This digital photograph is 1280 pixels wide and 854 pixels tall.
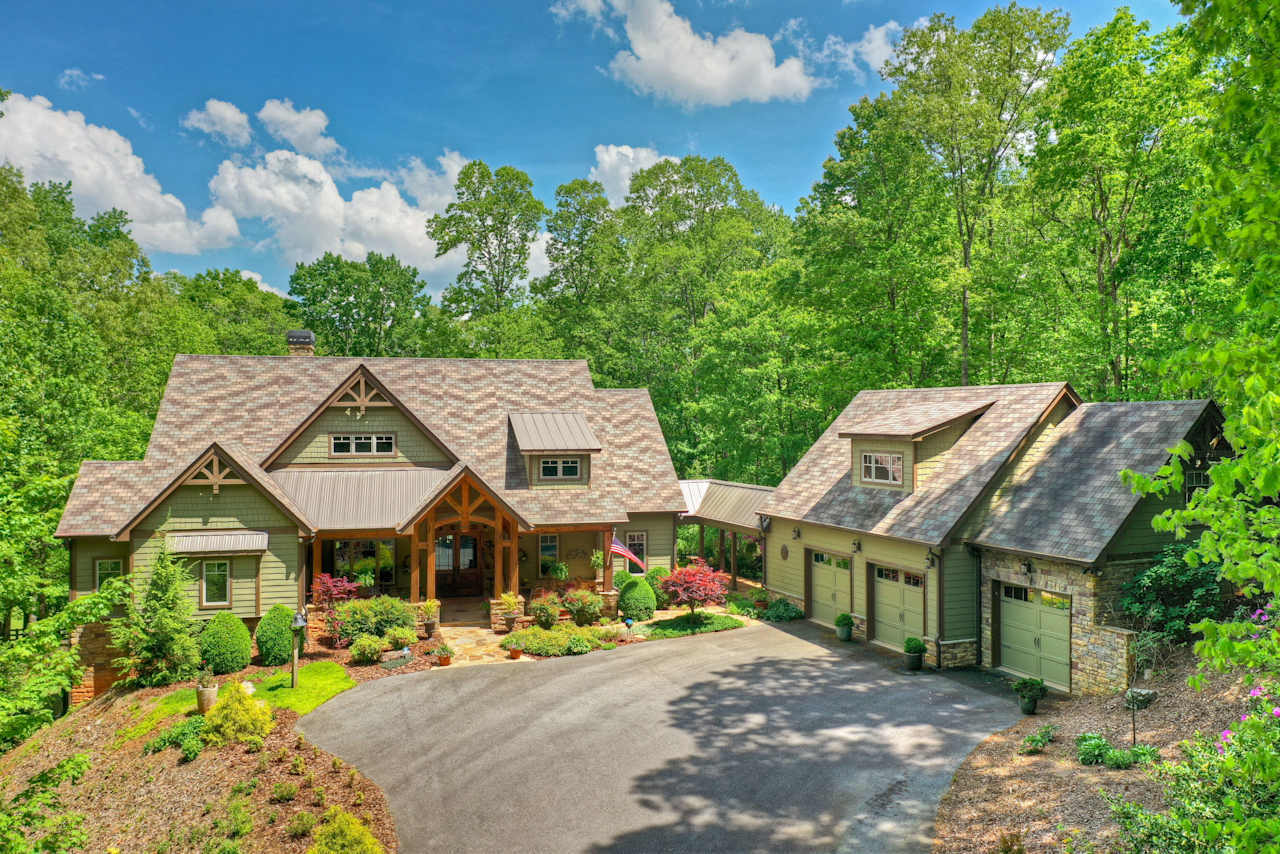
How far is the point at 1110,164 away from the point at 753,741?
72.9 feet

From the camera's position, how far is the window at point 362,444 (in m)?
27.1

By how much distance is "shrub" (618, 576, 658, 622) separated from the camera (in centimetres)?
2594

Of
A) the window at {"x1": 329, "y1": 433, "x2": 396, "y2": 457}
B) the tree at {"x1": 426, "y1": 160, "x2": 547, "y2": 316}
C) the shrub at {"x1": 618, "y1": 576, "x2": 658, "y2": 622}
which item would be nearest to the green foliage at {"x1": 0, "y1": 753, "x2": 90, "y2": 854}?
the window at {"x1": 329, "y1": 433, "x2": 396, "y2": 457}

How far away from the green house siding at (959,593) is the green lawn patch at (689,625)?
692cm

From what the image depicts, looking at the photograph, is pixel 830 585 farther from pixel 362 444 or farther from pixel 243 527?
pixel 243 527

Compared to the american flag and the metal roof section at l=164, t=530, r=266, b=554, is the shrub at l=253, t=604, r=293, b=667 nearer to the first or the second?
the metal roof section at l=164, t=530, r=266, b=554

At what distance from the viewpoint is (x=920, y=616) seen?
70.7 feet

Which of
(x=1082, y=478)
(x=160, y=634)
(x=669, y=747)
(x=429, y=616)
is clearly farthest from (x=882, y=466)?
(x=160, y=634)

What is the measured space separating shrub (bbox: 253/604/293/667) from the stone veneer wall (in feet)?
62.9

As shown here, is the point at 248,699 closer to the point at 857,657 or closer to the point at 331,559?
the point at 331,559

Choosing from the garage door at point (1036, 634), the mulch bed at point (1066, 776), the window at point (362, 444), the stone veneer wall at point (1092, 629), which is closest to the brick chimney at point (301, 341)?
the window at point (362, 444)

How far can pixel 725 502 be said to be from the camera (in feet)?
104

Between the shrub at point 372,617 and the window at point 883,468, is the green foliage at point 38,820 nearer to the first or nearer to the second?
the shrub at point 372,617

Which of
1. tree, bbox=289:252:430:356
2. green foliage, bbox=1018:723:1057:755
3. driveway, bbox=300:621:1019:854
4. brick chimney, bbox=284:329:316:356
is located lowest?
driveway, bbox=300:621:1019:854
